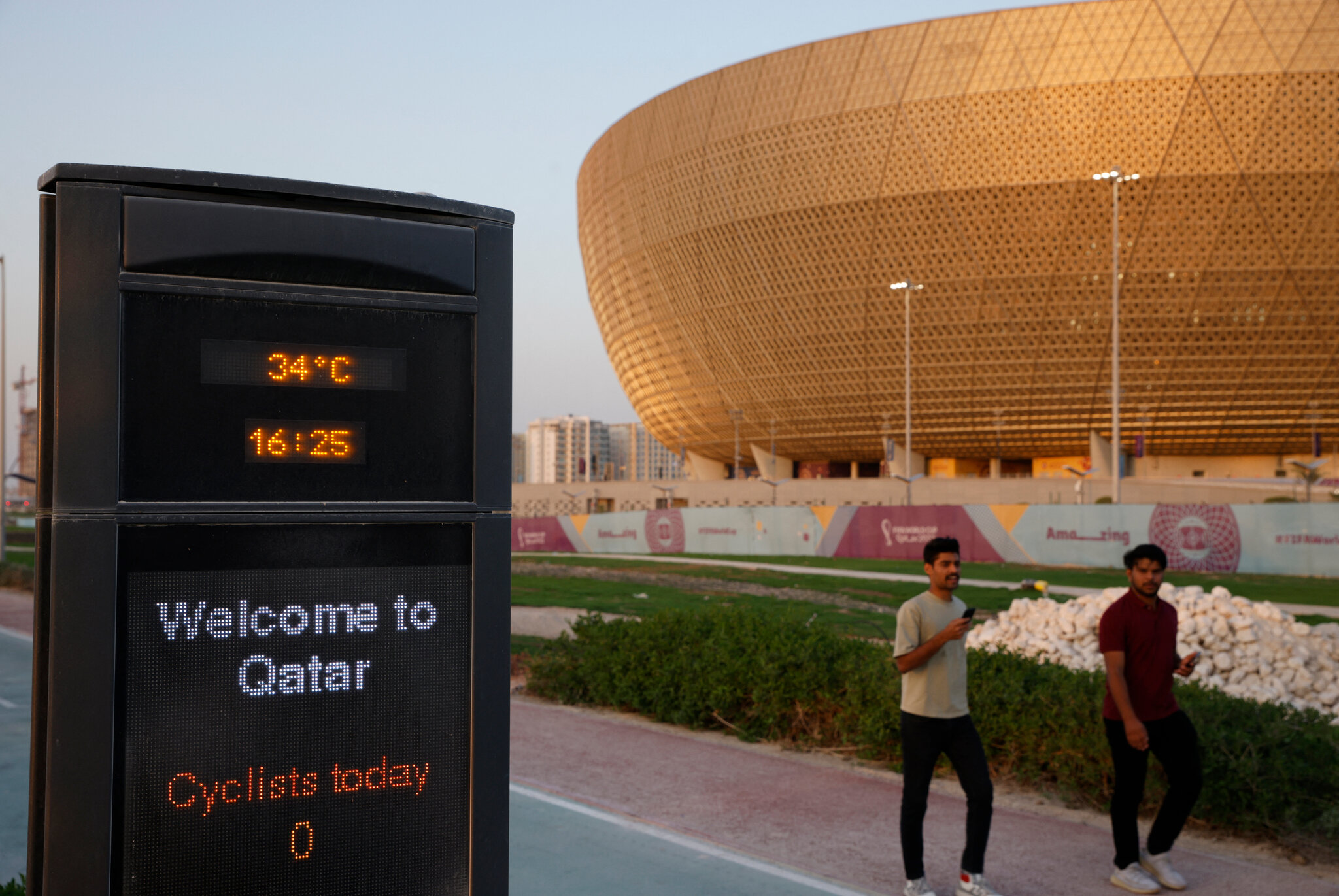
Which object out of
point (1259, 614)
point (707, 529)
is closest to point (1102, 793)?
point (1259, 614)

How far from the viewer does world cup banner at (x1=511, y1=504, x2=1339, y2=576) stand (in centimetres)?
2619

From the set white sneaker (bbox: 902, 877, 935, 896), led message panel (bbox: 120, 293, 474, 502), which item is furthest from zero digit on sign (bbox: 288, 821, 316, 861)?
white sneaker (bbox: 902, 877, 935, 896)

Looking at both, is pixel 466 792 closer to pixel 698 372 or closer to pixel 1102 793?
pixel 1102 793

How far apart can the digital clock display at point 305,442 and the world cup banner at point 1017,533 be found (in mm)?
16813

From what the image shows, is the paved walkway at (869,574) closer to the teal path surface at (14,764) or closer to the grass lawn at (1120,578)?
the grass lawn at (1120,578)

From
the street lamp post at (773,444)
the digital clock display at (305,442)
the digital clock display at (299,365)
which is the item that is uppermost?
the street lamp post at (773,444)

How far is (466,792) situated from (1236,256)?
7025 centimetres

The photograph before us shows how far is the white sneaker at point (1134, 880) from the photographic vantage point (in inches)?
227

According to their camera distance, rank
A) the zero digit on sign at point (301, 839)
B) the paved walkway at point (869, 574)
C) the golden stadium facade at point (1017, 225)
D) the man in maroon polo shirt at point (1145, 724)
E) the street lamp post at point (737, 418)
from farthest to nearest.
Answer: the street lamp post at point (737, 418) < the golden stadium facade at point (1017, 225) < the paved walkway at point (869, 574) < the man in maroon polo shirt at point (1145, 724) < the zero digit on sign at point (301, 839)

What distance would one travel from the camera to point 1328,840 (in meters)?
6.48

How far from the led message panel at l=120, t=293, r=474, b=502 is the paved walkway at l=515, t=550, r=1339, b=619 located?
631 inches

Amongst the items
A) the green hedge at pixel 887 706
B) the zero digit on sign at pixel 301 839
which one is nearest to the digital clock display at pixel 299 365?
the zero digit on sign at pixel 301 839

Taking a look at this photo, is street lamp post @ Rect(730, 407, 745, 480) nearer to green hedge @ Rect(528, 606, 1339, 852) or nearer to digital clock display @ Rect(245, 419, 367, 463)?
green hedge @ Rect(528, 606, 1339, 852)

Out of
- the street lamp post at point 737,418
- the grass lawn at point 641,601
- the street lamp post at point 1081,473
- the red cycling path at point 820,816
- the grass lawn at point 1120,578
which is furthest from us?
the street lamp post at point 737,418
